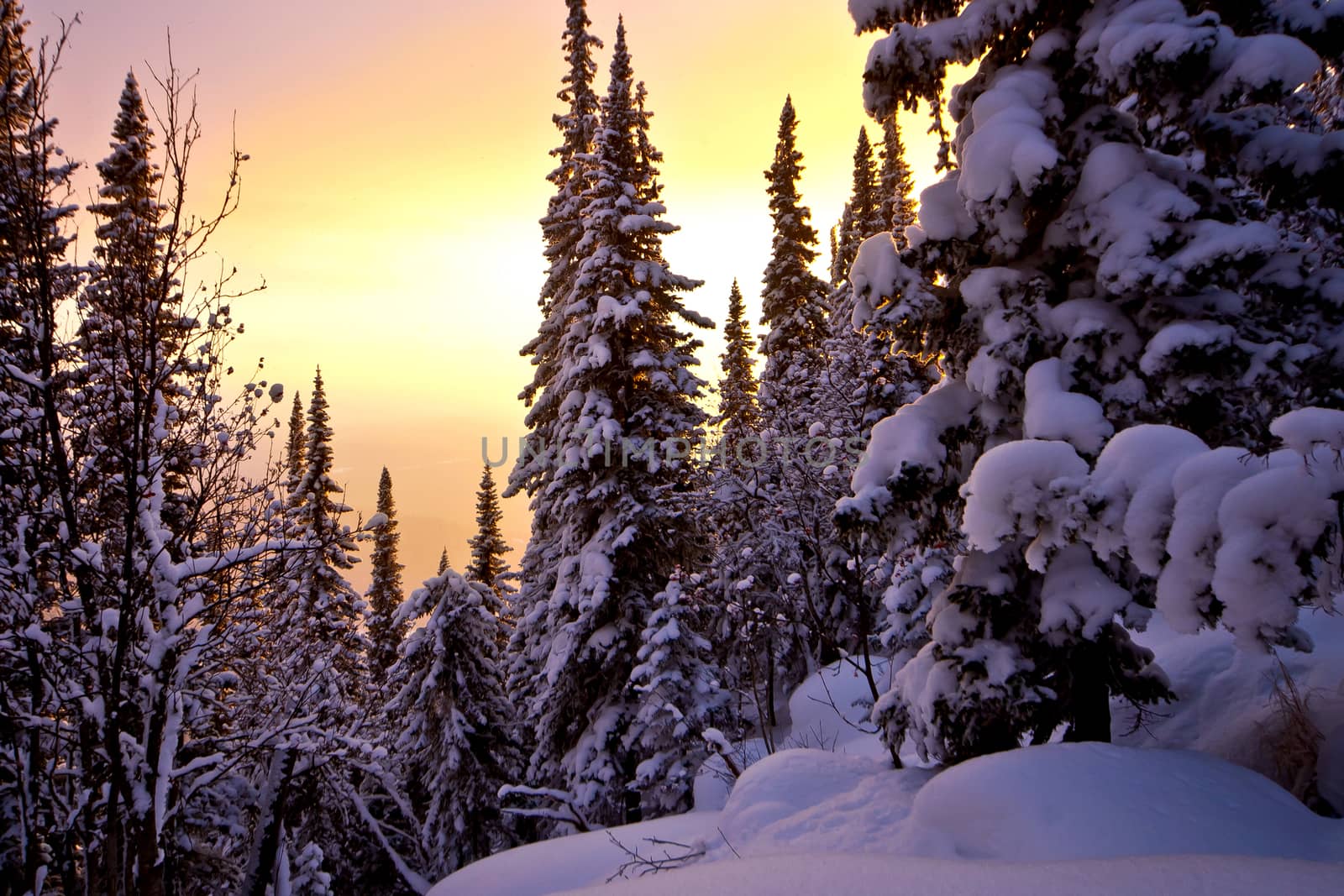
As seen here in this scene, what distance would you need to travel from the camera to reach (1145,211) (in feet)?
17.7

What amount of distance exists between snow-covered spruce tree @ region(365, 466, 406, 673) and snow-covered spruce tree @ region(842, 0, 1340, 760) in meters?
30.3

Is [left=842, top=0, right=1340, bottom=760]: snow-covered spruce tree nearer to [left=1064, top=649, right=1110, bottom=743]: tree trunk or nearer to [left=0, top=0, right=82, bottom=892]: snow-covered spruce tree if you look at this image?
[left=1064, top=649, right=1110, bottom=743]: tree trunk

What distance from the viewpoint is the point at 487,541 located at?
95.2 feet

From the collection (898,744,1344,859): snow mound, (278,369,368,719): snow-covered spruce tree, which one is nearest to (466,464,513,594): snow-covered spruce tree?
(278,369,368,719): snow-covered spruce tree

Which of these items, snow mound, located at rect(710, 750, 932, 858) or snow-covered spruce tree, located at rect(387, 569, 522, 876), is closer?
snow mound, located at rect(710, 750, 932, 858)

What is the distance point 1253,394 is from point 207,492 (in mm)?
8465

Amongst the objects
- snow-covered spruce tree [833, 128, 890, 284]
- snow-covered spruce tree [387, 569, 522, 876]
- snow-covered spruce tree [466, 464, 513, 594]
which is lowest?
snow-covered spruce tree [387, 569, 522, 876]

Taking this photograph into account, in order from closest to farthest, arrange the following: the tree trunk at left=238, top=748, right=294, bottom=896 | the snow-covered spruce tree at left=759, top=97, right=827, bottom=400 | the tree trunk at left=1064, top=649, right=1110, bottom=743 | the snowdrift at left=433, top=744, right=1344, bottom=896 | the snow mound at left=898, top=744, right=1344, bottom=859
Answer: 1. the snowdrift at left=433, top=744, right=1344, bottom=896
2. the snow mound at left=898, top=744, right=1344, bottom=859
3. the tree trunk at left=1064, top=649, right=1110, bottom=743
4. the tree trunk at left=238, top=748, right=294, bottom=896
5. the snow-covered spruce tree at left=759, top=97, right=827, bottom=400

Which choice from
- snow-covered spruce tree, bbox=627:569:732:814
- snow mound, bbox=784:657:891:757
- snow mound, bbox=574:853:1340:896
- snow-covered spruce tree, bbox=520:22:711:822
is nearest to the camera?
snow mound, bbox=574:853:1340:896

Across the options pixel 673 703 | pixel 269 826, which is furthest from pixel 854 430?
pixel 269 826

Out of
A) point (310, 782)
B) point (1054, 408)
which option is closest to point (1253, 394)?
point (1054, 408)

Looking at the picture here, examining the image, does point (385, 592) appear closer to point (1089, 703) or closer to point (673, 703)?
point (673, 703)

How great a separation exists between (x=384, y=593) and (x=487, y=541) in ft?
31.0

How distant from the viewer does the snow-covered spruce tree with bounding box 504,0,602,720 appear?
17.0m
